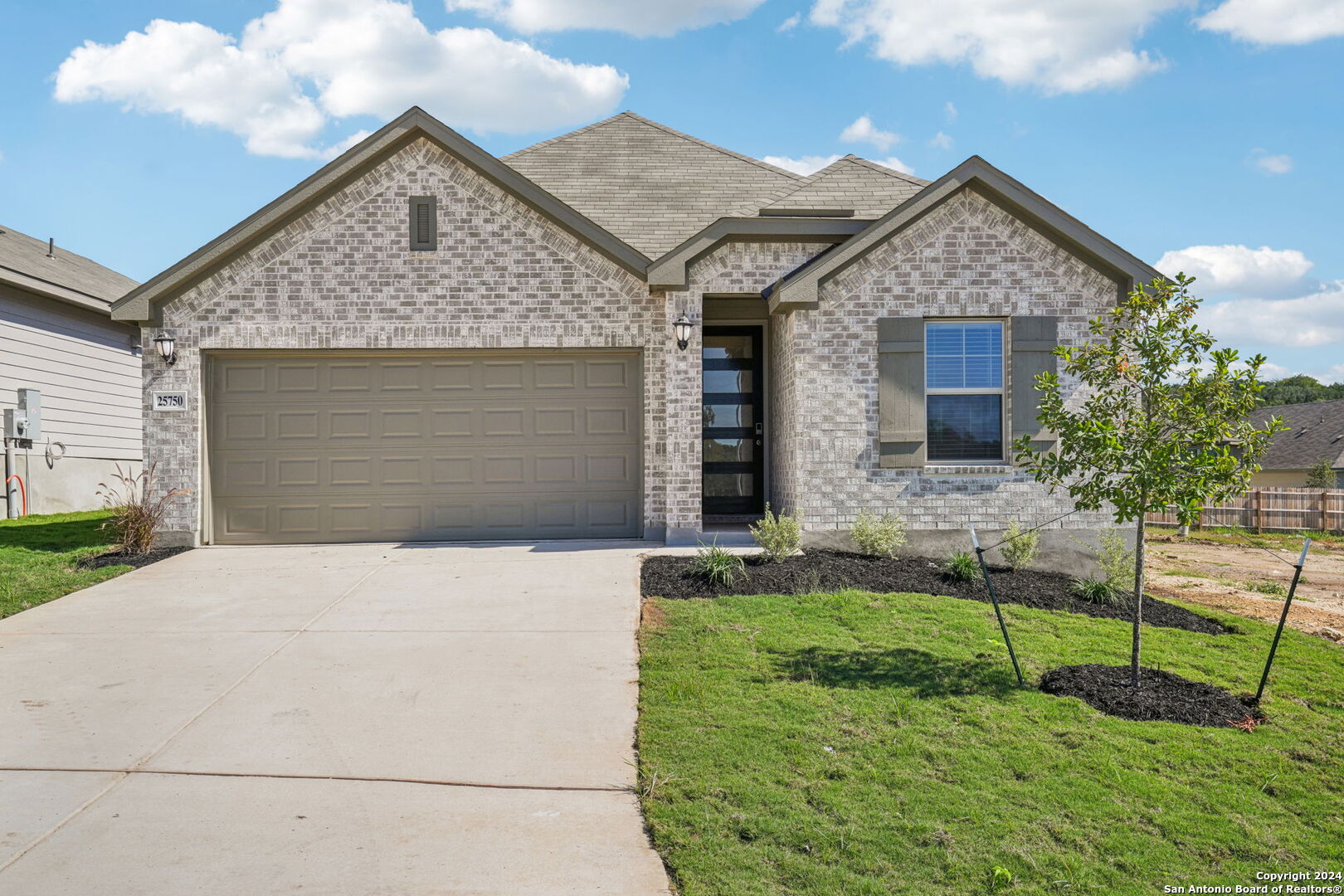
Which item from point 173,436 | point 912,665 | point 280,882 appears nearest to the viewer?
point 280,882

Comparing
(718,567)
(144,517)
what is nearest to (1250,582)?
(718,567)

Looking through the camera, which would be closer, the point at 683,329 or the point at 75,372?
the point at 683,329

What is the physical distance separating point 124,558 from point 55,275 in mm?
9024

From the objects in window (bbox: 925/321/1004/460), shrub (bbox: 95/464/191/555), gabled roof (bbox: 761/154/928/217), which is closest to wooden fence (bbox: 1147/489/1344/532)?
gabled roof (bbox: 761/154/928/217)

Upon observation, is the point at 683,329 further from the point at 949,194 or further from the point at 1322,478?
the point at 1322,478

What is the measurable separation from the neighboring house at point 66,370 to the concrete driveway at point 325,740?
348 inches

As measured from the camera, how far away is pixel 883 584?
351 inches

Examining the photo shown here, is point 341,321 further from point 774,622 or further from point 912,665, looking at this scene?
point 912,665

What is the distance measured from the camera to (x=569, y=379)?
37.9 feet

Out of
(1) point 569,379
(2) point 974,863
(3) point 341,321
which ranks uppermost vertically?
(3) point 341,321

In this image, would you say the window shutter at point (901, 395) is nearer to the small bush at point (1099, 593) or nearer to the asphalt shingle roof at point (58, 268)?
the small bush at point (1099, 593)

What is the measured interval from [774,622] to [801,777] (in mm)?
2805

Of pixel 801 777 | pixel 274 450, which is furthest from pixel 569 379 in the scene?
pixel 801 777

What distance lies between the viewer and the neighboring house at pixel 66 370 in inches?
606
